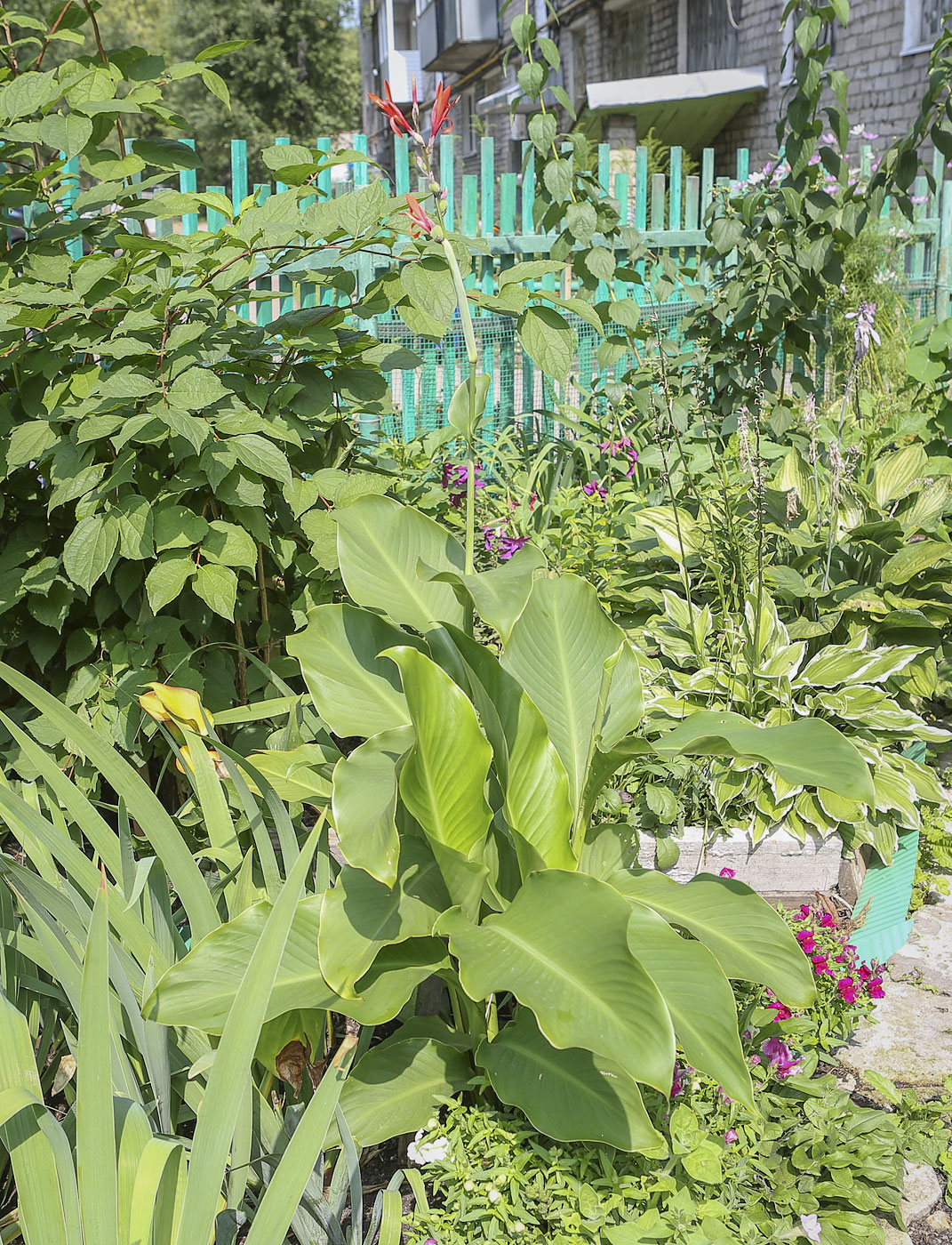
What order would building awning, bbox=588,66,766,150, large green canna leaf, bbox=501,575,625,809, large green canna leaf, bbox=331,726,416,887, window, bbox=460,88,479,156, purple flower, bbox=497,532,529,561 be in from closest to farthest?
1. large green canna leaf, bbox=331,726,416,887
2. large green canna leaf, bbox=501,575,625,809
3. purple flower, bbox=497,532,529,561
4. building awning, bbox=588,66,766,150
5. window, bbox=460,88,479,156

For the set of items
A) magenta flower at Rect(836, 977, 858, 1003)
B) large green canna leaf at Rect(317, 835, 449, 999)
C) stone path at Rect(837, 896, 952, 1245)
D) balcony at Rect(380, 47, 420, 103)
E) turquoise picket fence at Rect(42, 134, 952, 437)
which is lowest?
stone path at Rect(837, 896, 952, 1245)

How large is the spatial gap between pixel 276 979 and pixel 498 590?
656 mm

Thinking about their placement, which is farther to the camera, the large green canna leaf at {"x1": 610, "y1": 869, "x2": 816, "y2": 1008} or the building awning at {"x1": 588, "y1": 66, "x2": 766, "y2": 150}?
the building awning at {"x1": 588, "y1": 66, "x2": 766, "y2": 150}

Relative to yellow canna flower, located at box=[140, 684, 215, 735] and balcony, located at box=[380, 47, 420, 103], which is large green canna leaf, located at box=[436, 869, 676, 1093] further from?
balcony, located at box=[380, 47, 420, 103]

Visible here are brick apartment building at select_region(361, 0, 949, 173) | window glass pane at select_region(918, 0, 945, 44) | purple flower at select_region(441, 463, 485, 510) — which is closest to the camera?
purple flower at select_region(441, 463, 485, 510)

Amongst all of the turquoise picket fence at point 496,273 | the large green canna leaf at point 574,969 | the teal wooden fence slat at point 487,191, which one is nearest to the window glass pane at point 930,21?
the turquoise picket fence at point 496,273

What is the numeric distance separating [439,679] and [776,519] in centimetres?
206

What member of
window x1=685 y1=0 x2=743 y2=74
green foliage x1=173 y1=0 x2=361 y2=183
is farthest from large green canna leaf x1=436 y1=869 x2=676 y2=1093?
green foliage x1=173 y1=0 x2=361 y2=183

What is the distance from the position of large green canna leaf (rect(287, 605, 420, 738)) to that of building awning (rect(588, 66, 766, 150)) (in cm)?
1291

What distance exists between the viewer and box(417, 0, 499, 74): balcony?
63.2 ft

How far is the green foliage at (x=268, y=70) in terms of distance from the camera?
84.9 ft

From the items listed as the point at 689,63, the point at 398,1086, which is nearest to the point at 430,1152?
the point at 398,1086

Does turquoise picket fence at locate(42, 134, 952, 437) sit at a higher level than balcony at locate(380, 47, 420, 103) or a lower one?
lower

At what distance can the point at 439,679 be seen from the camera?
1.42m
